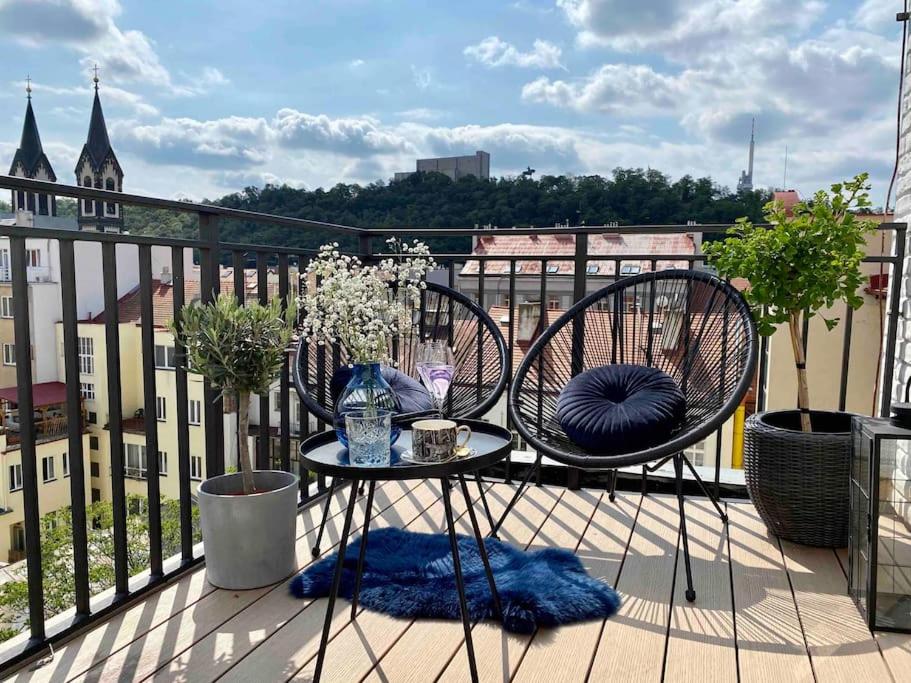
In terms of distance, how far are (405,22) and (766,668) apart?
7140 mm

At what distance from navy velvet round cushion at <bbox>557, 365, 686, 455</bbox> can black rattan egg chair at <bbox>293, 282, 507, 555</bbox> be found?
301 millimetres

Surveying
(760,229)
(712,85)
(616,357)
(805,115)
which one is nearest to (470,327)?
(616,357)

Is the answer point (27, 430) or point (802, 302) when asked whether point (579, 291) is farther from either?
point (27, 430)

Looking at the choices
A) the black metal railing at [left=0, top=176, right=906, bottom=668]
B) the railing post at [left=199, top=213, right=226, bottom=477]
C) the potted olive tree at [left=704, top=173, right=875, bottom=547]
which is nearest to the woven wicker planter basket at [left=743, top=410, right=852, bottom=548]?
the potted olive tree at [left=704, top=173, right=875, bottom=547]

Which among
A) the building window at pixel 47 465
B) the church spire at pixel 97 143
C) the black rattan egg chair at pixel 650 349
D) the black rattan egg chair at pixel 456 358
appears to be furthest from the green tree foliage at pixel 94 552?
the church spire at pixel 97 143

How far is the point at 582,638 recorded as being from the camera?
1.75 metres

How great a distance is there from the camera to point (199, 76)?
30.6m

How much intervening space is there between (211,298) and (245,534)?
2.34 feet

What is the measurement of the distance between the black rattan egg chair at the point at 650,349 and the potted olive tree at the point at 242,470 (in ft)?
2.57

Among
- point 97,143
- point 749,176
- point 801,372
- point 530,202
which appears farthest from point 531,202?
point 97,143

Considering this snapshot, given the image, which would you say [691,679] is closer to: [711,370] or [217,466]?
[711,370]

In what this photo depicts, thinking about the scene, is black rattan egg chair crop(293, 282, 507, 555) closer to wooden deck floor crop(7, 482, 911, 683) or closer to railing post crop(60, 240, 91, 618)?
wooden deck floor crop(7, 482, 911, 683)

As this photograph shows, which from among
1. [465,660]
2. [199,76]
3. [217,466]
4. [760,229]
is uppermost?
[199,76]

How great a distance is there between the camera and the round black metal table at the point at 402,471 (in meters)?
1.50
